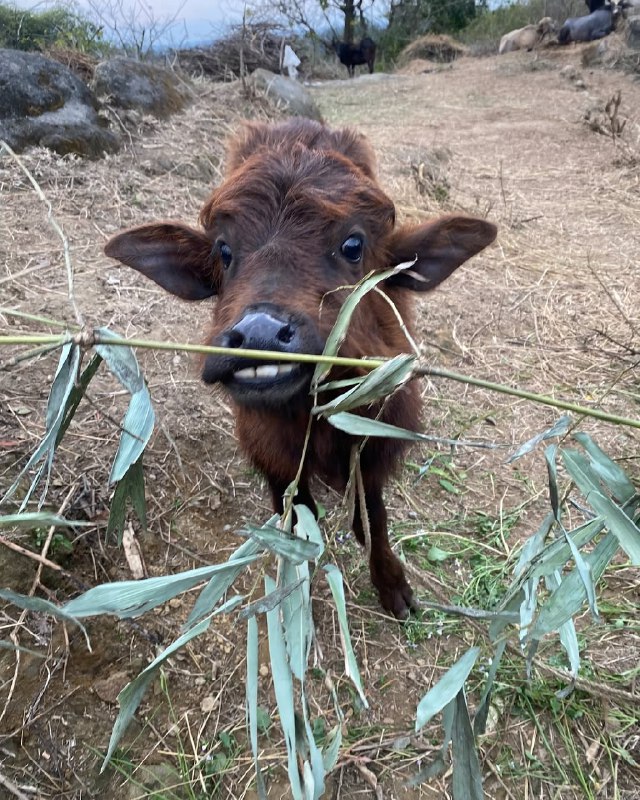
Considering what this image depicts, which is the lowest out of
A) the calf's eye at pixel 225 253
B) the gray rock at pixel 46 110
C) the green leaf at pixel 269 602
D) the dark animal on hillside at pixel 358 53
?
the green leaf at pixel 269 602

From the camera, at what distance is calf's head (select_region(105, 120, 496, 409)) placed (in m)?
1.92

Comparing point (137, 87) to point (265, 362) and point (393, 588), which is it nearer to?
point (265, 362)

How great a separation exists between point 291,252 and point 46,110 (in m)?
5.34

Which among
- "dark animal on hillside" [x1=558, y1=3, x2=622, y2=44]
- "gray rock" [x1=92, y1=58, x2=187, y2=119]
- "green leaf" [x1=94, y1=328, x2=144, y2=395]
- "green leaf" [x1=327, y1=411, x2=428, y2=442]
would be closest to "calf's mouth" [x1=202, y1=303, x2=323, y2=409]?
"green leaf" [x1=94, y1=328, x2=144, y2=395]

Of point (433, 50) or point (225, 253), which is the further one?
point (433, 50)

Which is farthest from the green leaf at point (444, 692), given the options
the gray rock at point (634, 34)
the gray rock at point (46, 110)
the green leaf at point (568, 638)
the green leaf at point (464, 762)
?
the gray rock at point (634, 34)

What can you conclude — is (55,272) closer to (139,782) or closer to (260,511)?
(260,511)

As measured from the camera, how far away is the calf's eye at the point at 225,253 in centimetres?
251

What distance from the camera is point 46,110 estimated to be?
6.04 metres

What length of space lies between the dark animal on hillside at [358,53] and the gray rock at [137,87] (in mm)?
21578

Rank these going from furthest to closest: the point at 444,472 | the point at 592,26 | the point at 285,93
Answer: the point at 592,26, the point at 285,93, the point at 444,472

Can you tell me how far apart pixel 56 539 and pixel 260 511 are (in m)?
1.14

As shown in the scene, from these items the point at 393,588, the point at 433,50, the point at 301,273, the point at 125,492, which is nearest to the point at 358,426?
the point at 125,492

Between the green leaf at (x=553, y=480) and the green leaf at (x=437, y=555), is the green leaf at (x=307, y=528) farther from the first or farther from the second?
the green leaf at (x=437, y=555)
